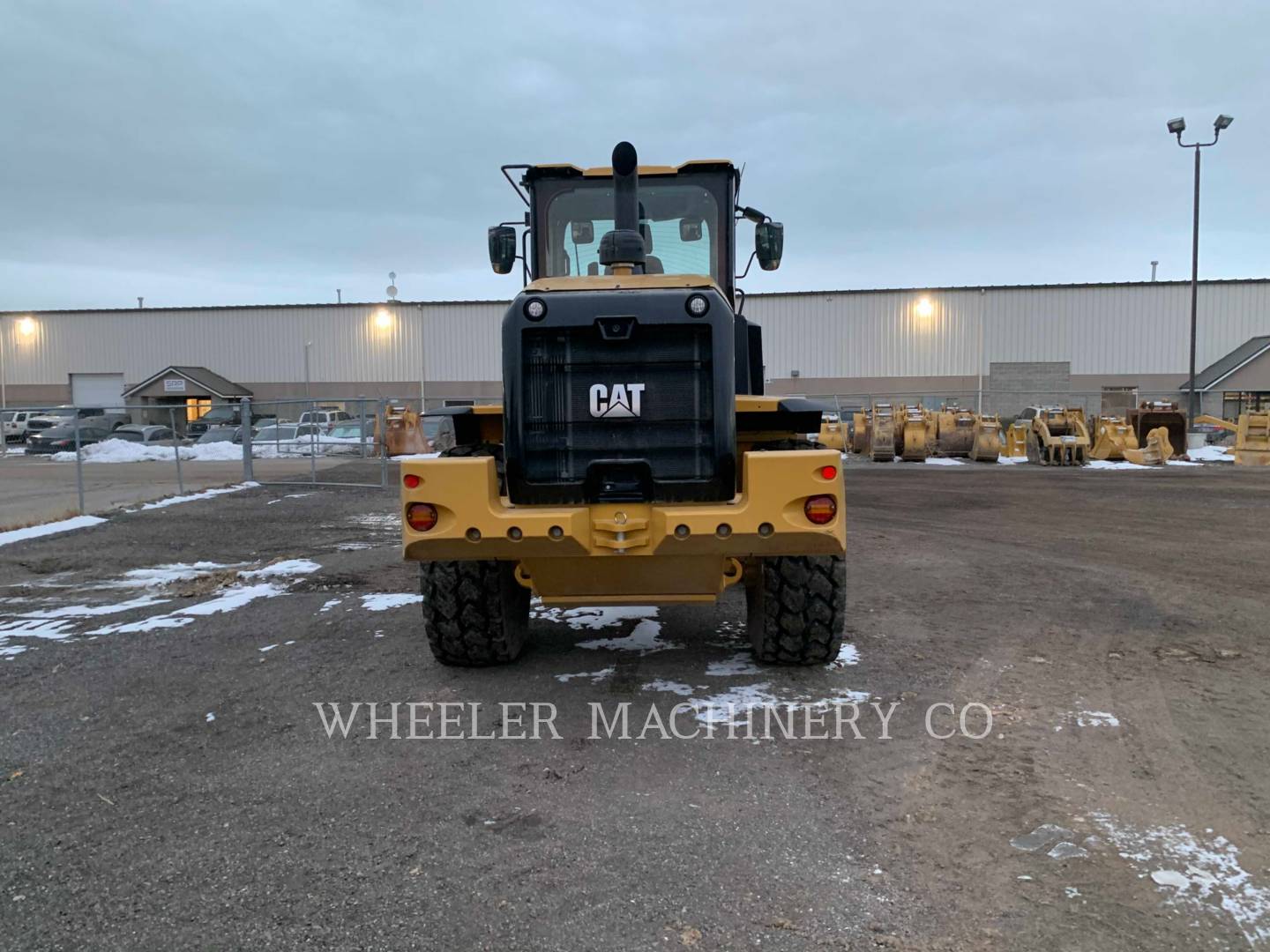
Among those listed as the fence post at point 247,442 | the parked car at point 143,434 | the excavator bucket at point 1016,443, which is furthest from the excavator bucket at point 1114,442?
the parked car at point 143,434

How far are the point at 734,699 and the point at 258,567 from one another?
5761 millimetres

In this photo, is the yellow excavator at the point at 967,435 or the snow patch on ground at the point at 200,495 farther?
the yellow excavator at the point at 967,435

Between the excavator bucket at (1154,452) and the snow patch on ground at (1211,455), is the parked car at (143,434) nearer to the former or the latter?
the excavator bucket at (1154,452)

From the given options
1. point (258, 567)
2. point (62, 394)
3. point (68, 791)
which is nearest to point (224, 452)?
point (258, 567)

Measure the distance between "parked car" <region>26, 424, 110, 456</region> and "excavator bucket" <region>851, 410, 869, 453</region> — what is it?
22787 millimetres

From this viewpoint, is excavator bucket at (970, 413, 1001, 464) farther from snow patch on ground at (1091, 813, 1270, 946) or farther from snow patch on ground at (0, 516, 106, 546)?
snow patch on ground at (1091, 813, 1270, 946)

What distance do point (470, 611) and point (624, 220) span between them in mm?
2460

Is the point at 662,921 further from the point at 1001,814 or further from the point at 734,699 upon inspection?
the point at 734,699

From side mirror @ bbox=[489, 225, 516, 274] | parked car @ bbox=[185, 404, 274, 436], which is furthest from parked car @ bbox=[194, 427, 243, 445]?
side mirror @ bbox=[489, 225, 516, 274]

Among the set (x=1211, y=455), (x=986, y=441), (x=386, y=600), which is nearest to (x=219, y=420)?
(x=986, y=441)

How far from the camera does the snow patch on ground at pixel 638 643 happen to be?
5.35 meters

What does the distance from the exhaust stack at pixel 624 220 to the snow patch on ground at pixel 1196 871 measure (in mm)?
3569

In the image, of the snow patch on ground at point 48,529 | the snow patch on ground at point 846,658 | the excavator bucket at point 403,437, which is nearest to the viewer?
the snow patch on ground at point 846,658

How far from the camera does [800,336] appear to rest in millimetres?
41156
